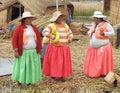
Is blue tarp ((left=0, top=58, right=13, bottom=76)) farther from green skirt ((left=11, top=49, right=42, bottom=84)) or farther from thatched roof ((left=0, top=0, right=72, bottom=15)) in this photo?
thatched roof ((left=0, top=0, right=72, bottom=15))

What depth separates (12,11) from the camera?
18.5 m

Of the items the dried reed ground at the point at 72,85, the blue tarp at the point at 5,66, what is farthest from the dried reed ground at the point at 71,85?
the blue tarp at the point at 5,66

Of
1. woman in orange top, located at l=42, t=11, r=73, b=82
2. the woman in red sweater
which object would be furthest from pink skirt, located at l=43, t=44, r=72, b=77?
the woman in red sweater

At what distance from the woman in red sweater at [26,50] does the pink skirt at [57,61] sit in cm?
52

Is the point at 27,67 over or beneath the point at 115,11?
beneath

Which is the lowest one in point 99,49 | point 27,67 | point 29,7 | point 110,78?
point 110,78

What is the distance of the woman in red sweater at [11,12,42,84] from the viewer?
25.1 ft

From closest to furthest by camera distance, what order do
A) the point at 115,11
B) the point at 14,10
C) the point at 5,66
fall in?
1. the point at 5,66
2. the point at 115,11
3. the point at 14,10

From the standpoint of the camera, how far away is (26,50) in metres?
7.78

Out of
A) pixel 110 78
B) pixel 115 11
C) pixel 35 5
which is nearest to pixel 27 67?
pixel 110 78

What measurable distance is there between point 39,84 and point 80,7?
63.9 feet

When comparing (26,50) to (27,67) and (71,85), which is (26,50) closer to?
(27,67)

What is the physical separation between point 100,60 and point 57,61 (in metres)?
1.09

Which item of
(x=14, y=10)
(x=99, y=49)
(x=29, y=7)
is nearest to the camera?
(x=99, y=49)
